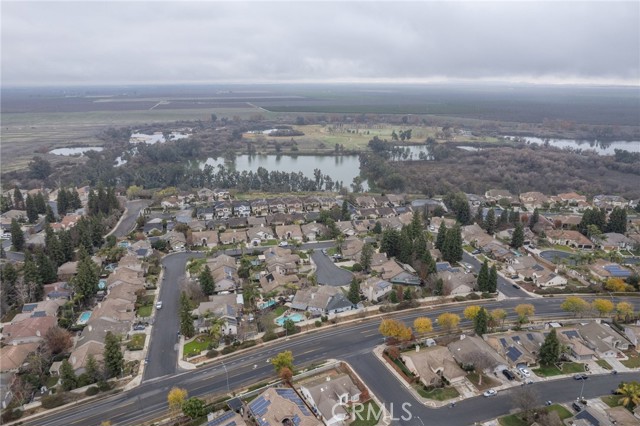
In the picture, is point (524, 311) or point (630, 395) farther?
point (524, 311)

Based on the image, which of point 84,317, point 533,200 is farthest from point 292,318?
point 533,200

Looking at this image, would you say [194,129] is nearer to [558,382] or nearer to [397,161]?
[397,161]

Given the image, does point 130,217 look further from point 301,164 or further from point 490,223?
point 301,164

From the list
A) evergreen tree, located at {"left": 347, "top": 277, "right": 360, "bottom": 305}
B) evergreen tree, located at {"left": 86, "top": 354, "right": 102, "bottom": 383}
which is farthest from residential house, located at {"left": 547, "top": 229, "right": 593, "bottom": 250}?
evergreen tree, located at {"left": 86, "top": 354, "right": 102, "bottom": 383}

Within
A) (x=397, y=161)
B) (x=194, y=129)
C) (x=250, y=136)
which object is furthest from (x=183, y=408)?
(x=194, y=129)

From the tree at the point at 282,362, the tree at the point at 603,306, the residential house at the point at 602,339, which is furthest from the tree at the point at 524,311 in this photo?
the tree at the point at 282,362

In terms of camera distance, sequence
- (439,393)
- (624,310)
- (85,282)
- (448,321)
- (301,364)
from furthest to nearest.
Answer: (85,282), (624,310), (448,321), (301,364), (439,393)
